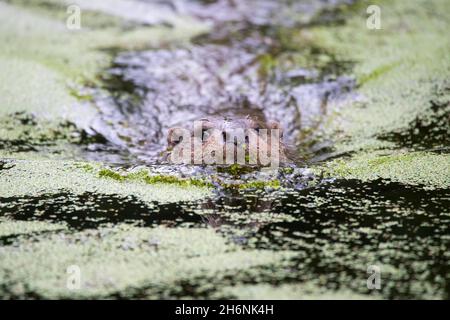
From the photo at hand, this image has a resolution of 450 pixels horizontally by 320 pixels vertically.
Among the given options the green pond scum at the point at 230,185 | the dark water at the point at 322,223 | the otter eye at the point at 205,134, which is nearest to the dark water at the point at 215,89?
the green pond scum at the point at 230,185

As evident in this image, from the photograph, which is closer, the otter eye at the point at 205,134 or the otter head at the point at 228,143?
the otter head at the point at 228,143

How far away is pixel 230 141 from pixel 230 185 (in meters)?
0.22

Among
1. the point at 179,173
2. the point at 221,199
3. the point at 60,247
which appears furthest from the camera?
the point at 179,173

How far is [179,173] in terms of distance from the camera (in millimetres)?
1841

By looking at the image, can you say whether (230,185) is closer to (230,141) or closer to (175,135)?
(230,141)

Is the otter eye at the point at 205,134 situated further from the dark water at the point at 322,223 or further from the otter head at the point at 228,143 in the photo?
the dark water at the point at 322,223

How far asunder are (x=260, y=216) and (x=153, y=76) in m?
1.28

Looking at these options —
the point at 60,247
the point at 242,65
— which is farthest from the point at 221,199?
the point at 242,65

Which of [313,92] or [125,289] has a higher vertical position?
[313,92]

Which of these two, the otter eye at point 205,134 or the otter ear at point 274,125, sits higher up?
the otter ear at point 274,125

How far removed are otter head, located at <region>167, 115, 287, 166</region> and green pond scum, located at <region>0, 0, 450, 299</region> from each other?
0.07m

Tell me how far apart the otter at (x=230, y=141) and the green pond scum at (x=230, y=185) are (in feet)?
0.23

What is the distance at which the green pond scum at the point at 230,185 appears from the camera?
4.43 ft

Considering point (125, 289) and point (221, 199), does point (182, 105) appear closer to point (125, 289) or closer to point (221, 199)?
point (221, 199)
